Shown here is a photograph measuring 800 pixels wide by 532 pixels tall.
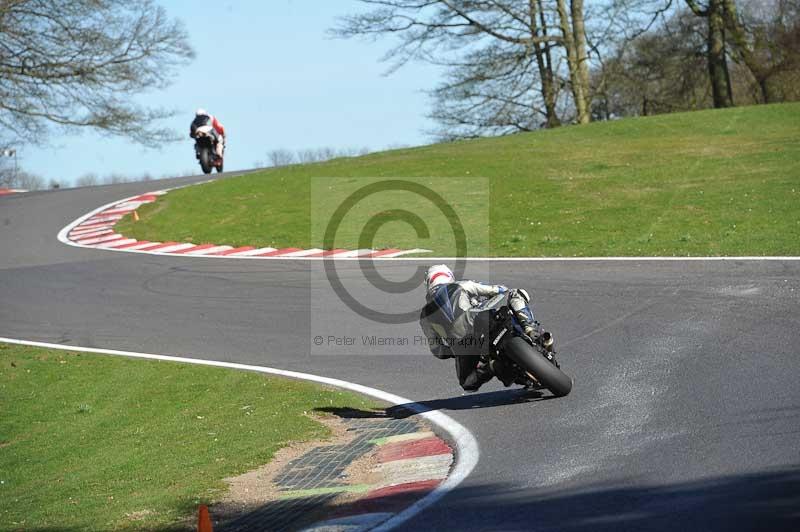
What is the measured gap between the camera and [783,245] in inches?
637

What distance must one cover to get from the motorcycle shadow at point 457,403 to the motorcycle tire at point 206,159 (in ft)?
74.6

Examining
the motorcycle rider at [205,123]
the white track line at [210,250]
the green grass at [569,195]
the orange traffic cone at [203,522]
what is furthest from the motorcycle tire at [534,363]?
the motorcycle rider at [205,123]

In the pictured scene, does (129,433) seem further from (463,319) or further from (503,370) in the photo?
(503,370)

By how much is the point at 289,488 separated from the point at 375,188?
18.7 metres

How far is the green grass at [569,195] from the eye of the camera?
61.3 feet

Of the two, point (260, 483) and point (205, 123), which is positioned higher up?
point (205, 123)

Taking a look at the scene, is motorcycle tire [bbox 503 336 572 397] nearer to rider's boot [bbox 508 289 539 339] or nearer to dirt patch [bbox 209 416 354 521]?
rider's boot [bbox 508 289 539 339]

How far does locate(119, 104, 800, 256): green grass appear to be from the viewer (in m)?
18.7

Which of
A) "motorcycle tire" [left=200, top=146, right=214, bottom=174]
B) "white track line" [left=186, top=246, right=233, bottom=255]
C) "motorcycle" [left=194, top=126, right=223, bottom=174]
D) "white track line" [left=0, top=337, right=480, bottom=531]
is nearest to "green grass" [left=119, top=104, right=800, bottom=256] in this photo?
"white track line" [left=186, top=246, right=233, bottom=255]

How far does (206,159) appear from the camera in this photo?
32.2 metres

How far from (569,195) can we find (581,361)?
43.2ft

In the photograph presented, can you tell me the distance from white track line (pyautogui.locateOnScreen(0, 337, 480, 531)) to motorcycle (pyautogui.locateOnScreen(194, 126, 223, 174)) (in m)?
16.3

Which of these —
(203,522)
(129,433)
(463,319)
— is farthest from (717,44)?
(203,522)

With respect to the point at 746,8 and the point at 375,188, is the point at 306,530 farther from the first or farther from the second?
the point at 746,8
